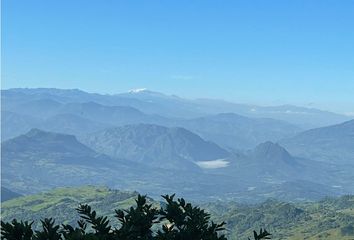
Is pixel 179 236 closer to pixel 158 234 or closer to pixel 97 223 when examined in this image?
A: pixel 158 234

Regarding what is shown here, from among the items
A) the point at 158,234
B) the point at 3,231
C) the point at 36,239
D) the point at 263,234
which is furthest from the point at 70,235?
the point at 263,234

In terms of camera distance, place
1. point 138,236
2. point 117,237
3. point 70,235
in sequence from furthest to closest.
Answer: point 138,236 < point 117,237 < point 70,235

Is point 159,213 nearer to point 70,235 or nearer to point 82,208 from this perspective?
point 82,208

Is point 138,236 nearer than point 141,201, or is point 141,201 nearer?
point 138,236

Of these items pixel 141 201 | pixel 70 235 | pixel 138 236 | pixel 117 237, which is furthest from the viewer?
pixel 141 201

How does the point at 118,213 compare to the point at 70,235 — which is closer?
the point at 70,235

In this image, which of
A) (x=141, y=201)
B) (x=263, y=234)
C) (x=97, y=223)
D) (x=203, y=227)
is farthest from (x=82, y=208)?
(x=263, y=234)
